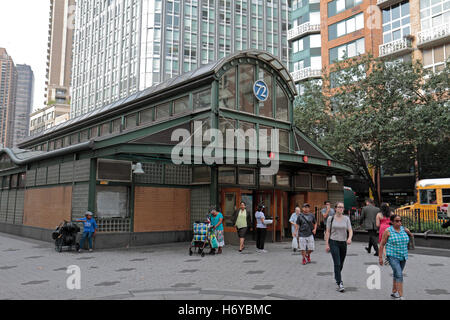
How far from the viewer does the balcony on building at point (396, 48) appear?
3281 cm

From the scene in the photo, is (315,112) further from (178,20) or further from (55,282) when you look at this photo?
(178,20)

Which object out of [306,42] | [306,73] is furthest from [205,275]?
[306,42]

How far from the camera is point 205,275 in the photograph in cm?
898

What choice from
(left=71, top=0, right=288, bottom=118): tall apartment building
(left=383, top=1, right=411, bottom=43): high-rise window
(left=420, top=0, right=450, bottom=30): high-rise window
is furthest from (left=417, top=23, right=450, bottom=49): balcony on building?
(left=71, top=0, right=288, bottom=118): tall apartment building

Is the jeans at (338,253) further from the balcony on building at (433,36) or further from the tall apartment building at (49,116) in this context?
the tall apartment building at (49,116)

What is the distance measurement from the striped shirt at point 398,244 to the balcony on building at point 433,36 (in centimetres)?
2994

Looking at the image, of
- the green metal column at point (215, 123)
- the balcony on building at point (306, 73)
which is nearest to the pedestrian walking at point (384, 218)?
the green metal column at point (215, 123)

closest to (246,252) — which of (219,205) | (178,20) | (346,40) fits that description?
(219,205)

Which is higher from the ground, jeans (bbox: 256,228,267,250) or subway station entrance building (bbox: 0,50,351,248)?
subway station entrance building (bbox: 0,50,351,248)

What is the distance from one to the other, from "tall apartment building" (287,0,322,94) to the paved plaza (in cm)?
3257

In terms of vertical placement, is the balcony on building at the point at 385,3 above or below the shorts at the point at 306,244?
above

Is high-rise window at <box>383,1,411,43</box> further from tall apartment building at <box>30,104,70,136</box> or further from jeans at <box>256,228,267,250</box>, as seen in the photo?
tall apartment building at <box>30,104,70,136</box>

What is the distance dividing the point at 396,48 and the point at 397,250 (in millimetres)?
31871

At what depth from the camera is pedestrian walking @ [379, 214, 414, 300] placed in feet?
21.6
